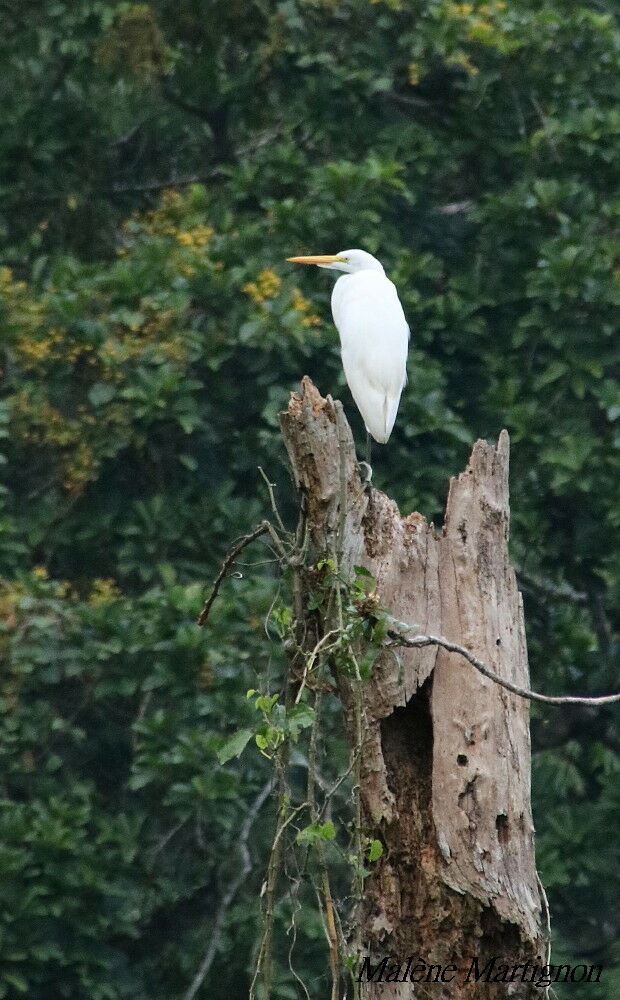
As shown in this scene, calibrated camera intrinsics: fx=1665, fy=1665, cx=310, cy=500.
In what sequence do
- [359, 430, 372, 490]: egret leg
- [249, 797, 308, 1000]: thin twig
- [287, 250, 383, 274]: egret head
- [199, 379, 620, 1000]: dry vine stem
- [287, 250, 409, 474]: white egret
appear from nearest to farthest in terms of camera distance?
[249, 797, 308, 1000]: thin twig → [199, 379, 620, 1000]: dry vine stem → [359, 430, 372, 490]: egret leg → [287, 250, 409, 474]: white egret → [287, 250, 383, 274]: egret head

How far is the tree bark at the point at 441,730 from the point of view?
2.89 meters

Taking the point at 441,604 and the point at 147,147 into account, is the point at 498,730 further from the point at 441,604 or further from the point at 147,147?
the point at 147,147

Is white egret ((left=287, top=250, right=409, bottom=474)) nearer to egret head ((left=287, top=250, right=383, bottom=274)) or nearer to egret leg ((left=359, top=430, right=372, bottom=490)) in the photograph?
egret leg ((left=359, top=430, right=372, bottom=490))

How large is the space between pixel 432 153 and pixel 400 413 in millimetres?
1192

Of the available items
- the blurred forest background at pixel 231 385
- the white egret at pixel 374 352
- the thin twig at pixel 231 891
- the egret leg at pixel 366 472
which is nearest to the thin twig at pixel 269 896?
the egret leg at pixel 366 472

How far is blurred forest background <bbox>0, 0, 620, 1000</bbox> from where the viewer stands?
5605 millimetres

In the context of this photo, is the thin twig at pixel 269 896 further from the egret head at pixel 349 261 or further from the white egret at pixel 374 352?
the egret head at pixel 349 261

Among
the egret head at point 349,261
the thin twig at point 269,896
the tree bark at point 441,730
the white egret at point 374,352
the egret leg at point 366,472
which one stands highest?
the egret head at point 349,261

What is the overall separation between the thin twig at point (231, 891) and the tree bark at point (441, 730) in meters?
2.76

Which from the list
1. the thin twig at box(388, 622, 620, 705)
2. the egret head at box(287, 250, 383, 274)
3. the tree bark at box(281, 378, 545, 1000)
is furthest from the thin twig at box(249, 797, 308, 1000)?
the egret head at box(287, 250, 383, 274)

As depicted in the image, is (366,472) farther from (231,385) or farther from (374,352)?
(231,385)

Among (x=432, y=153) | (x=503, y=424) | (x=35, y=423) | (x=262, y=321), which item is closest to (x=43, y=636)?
(x=35, y=423)

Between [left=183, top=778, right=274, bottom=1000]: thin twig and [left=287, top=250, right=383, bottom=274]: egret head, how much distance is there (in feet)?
5.85

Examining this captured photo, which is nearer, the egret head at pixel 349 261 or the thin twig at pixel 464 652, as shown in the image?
the thin twig at pixel 464 652
